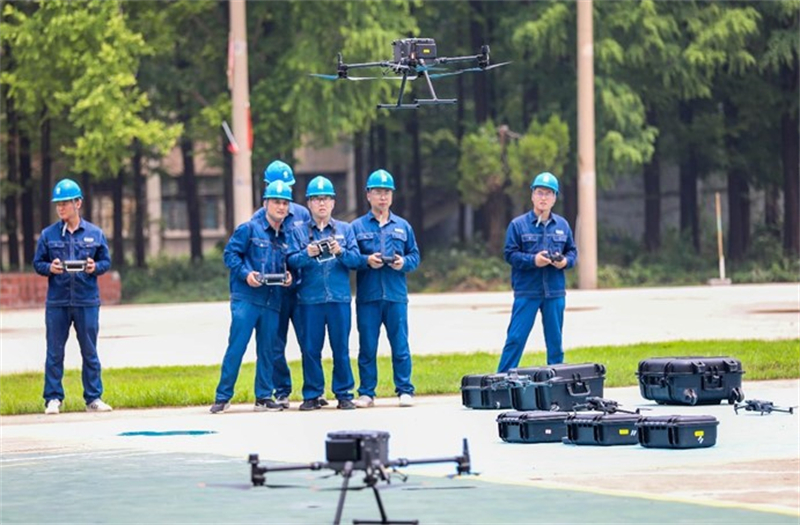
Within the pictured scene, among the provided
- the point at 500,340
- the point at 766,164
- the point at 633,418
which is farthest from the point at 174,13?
the point at 633,418

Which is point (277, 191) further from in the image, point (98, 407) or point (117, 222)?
point (117, 222)

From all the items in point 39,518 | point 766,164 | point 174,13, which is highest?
point 174,13

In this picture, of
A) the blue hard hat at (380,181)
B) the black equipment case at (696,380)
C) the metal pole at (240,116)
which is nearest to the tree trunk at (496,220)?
the metal pole at (240,116)

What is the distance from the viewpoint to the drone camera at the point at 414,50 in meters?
17.2

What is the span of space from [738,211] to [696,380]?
3746cm

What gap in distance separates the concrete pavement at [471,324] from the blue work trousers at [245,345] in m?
6.37

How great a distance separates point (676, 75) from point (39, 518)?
129ft

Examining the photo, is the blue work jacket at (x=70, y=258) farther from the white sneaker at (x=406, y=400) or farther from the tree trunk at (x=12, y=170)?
the tree trunk at (x=12, y=170)

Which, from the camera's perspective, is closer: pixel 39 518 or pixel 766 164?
pixel 39 518

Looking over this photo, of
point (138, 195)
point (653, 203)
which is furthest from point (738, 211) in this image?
point (138, 195)

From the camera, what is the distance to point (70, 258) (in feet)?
66.5

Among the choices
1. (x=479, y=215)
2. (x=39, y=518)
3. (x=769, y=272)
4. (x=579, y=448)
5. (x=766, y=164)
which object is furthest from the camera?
(x=479, y=215)

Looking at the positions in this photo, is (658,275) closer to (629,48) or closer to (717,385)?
(629,48)

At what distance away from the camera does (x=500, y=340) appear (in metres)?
28.4
